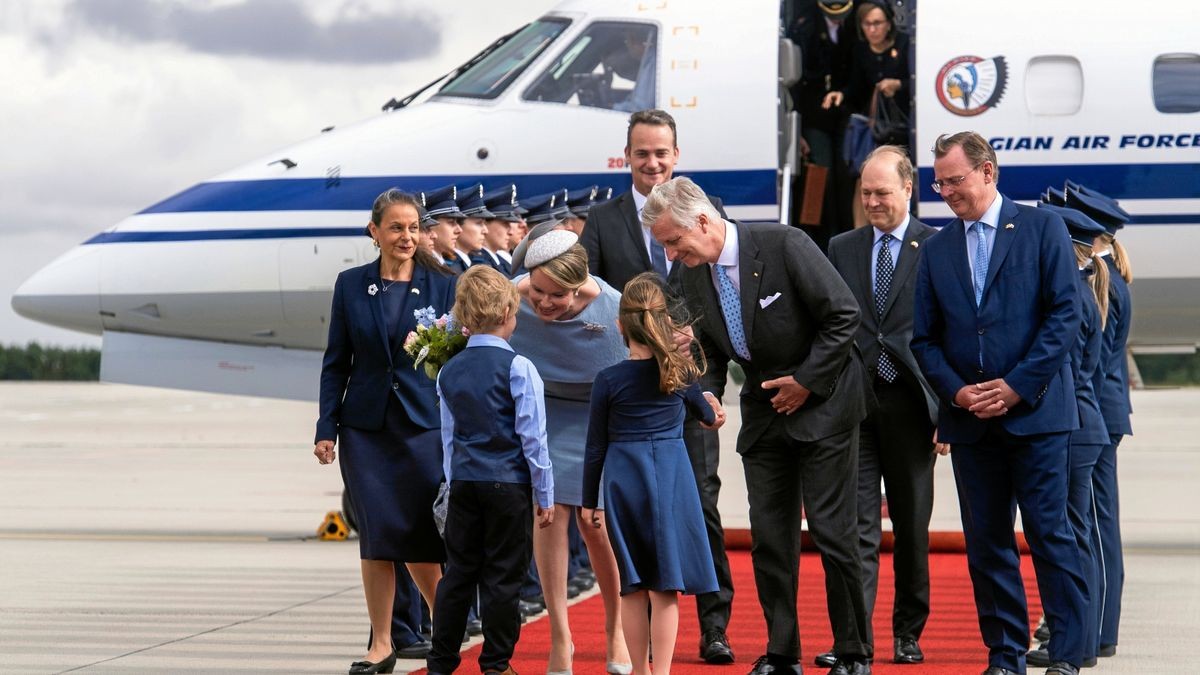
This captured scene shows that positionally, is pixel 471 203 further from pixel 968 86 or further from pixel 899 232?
pixel 968 86

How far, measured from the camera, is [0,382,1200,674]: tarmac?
7289 mm

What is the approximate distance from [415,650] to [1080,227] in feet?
9.96

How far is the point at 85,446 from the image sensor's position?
2586cm

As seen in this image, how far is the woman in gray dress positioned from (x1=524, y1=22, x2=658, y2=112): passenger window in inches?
182

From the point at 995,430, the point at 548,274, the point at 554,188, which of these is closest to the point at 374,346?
the point at 548,274

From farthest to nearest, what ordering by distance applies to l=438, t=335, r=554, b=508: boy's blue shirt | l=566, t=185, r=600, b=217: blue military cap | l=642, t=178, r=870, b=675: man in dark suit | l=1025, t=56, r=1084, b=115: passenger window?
1. l=1025, t=56, r=1084, b=115: passenger window
2. l=566, t=185, r=600, b=217: blue military cap
3. l=642, t=178, r=870, b=675: man in dark suit
4. l=438, t=335, r=554, b=508: boy's blue shirt

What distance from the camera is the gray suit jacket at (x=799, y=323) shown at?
6035mm

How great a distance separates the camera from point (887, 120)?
10.6m

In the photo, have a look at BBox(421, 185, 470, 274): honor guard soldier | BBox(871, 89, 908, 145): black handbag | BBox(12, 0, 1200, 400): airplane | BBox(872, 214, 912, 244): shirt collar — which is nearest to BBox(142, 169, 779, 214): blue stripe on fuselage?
BBox(12, 0, 1200, 400): airplane

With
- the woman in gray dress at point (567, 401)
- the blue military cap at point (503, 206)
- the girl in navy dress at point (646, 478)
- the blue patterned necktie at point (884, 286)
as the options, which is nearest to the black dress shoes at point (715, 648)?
the woman in gray dress at point (567, 401)

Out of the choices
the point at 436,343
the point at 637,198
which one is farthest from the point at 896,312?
the point at 436,343

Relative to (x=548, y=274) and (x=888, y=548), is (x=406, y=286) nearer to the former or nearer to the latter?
(x=548, y=274)

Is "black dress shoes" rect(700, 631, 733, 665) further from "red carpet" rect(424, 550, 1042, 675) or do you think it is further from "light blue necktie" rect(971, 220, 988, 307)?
"light blue necktie" rect(971, 220, 988, 307)

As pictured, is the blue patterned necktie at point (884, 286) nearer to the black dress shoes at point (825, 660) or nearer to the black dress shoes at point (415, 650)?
the black dress shoes at point (825, 660)
